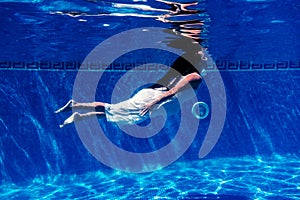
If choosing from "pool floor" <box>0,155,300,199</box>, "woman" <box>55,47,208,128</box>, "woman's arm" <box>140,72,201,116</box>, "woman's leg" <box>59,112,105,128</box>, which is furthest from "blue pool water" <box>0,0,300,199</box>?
"woman's leg" <box>59,112,105,128</box>

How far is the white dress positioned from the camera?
677 cm

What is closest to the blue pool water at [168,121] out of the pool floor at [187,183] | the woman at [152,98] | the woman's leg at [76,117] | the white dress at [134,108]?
the pool floor at [187,183]

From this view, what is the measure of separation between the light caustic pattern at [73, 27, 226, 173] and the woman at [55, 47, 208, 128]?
634cm

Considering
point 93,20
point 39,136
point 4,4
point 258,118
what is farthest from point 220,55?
point 4,4

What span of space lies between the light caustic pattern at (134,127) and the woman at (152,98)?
6343mm

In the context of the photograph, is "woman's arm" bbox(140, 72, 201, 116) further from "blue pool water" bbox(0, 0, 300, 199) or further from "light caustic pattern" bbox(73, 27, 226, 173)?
"light caustic pattern" bbox(73, 27, 226, 173)

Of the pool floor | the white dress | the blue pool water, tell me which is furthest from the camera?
the pool floor

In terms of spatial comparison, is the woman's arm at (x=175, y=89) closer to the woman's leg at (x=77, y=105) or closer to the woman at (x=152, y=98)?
the woman at (x=152, y=98)

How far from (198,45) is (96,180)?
705cm

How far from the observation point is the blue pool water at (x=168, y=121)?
9742 millimetres

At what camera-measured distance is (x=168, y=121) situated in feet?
54.4

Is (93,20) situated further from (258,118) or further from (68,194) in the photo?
(258,118)

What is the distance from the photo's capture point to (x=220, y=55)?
1659cm

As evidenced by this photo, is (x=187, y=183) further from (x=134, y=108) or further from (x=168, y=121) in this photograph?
(x=168, y=121)
